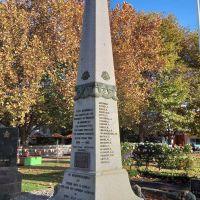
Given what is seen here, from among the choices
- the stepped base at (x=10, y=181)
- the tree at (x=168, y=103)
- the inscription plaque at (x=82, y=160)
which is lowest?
the stepped base at (x=10, y=181)

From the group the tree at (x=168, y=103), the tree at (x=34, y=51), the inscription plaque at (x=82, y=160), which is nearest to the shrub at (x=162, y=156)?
the tree at (x=34, y=51)

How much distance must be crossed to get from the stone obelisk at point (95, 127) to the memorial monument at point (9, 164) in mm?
3524

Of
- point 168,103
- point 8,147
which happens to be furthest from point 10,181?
point 168,103

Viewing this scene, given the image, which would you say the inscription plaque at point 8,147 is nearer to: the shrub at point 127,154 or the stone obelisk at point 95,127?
the stone obelisk at point 95,127

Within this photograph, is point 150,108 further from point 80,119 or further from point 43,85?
point 80,119

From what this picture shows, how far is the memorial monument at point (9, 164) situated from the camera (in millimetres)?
12156

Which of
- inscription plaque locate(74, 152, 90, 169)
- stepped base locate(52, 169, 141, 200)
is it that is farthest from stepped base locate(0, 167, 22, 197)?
inscription plaque locate(74, 152, 90, 169)

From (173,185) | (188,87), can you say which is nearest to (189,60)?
(188,87)

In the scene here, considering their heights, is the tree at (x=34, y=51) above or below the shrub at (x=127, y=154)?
above

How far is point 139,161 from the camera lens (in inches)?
799

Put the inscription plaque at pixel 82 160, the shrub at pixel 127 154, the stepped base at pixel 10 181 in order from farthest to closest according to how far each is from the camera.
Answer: the shrub at pixel 127 154
the stepped base at pixel 10 181
the inscription plaque at pixel 82 160

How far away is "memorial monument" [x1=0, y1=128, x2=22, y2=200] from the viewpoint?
12.2 meters

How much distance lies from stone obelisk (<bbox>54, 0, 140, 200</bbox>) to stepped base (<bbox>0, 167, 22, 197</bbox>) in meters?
3.48

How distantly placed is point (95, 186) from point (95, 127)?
1.34m
